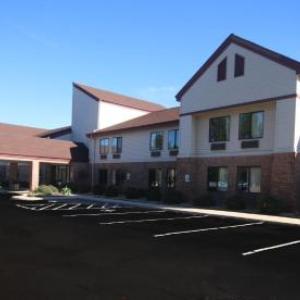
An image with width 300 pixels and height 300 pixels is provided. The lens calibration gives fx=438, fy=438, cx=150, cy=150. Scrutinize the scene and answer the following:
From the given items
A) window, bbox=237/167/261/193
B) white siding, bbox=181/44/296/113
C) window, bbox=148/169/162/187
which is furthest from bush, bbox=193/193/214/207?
window, bbox=148/169/162/187

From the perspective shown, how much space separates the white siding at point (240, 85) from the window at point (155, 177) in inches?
227

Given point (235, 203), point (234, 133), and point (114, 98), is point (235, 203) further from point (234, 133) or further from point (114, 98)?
point (114, 98)

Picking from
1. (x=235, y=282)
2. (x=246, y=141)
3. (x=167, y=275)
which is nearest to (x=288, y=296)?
(x=235, y=282)

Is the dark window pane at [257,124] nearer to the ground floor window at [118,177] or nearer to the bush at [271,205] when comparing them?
the bush at [271,205]

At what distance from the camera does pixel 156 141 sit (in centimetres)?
3197

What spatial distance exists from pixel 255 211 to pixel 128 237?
37.2ft

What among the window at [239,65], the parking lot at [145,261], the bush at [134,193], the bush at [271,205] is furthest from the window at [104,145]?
the parking lot at [145,261]

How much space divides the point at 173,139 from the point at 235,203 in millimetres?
8805

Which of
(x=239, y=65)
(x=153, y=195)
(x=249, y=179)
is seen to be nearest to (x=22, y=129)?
(x=153, y=195)

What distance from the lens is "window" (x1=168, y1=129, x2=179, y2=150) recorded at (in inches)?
1186

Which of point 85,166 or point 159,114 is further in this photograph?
point 85,166

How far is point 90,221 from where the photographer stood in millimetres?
16078

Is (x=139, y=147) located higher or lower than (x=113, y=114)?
lower

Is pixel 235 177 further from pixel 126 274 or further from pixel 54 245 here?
pixel 126 274
